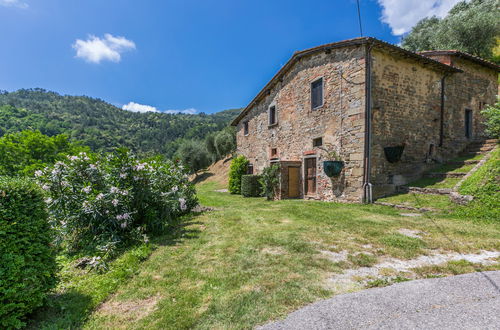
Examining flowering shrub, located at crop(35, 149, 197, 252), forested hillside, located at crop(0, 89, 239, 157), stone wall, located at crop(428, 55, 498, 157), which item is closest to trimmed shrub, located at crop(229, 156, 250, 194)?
flowering shrub, located at crop(35, 149, 197, 252)

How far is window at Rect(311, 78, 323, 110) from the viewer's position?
10183mm

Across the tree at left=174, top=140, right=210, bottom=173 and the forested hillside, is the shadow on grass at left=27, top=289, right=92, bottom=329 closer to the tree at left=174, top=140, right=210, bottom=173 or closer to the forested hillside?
the tree at left=174, top=140, right=210, bottom=173

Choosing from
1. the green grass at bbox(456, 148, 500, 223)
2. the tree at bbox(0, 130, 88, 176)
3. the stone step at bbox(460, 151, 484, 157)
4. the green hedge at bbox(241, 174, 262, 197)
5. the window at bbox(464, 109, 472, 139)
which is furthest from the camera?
the tree at bbox(0, 130, 88, 176)

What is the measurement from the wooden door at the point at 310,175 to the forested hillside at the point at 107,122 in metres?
57.7

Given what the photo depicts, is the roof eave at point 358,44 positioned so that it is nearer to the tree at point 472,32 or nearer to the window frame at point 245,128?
the window frame at point 245,128

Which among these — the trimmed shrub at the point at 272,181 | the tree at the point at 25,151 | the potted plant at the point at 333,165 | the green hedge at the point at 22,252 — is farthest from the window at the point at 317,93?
the tree at the point at 25,151

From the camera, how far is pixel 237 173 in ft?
48.9

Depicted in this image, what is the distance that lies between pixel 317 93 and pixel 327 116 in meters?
1.41

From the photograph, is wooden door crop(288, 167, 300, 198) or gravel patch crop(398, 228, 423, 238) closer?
gravel patch crop(398, 228, 423, 238)

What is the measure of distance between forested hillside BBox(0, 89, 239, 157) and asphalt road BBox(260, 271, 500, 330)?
216ft

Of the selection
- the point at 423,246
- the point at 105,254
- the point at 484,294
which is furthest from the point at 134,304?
the point at 423,246

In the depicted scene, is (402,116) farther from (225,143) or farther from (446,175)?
(225,143)

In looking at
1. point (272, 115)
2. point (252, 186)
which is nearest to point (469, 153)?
point (272, 115)

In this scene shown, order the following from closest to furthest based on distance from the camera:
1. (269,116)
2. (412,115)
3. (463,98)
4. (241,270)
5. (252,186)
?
(241,270) → (412,115) → (463,98) → (252,186) → (269,116)
